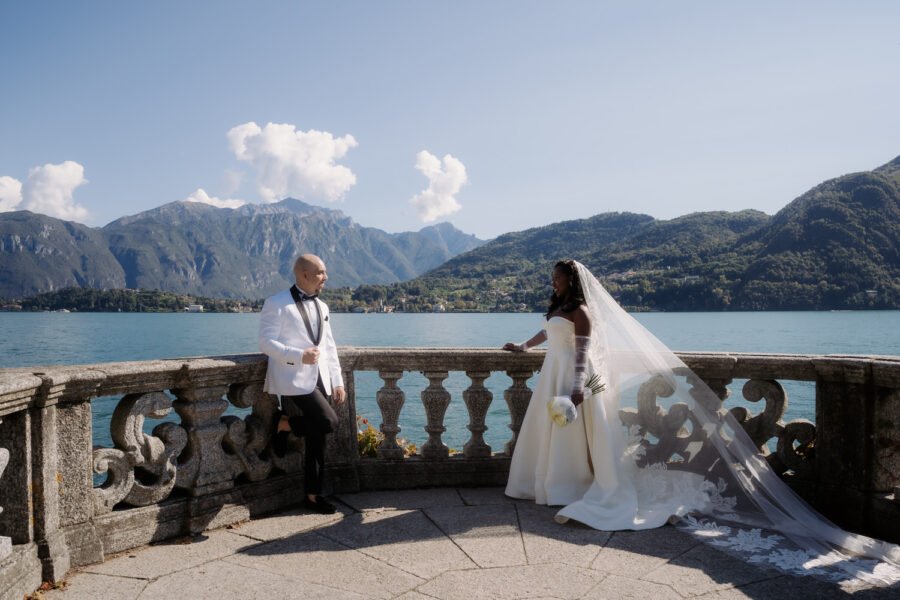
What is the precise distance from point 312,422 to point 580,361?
6.81 feet

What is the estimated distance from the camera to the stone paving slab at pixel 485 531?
13.6 ft

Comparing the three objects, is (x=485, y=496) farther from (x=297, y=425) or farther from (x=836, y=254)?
(x=836, y=254)

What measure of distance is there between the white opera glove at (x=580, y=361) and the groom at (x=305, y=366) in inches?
71.2

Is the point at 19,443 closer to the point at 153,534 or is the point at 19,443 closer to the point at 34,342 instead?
the point at 153,534

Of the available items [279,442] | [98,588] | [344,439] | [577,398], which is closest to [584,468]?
[577,398]

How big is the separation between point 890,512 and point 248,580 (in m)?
4.24

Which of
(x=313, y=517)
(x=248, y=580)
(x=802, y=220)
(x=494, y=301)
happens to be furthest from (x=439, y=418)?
(x=494, y=301)

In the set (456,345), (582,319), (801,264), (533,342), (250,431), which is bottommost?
(456,345)

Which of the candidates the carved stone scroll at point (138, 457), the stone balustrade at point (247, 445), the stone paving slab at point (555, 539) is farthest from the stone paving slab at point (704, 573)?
the carved stone scroll at point (138, 457)

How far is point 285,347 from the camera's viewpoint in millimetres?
4777

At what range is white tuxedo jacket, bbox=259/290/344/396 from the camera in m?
4.80

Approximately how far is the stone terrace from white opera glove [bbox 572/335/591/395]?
98 centimetres

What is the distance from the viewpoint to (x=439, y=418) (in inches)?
232

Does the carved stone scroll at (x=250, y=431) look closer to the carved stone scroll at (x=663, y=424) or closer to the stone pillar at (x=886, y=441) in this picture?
the carved stone scroll at (x=663, y=424)
